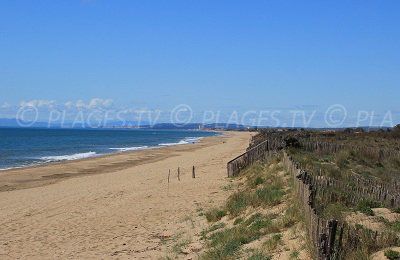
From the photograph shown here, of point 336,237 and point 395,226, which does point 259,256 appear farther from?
point 395,226

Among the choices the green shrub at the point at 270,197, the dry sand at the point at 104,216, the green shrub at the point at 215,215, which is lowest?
the dry sand at the point at 104,216

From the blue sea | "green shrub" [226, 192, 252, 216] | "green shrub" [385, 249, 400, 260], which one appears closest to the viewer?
"green shrub" [385, 249, 400, 260]

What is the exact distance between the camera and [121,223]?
13.4 meters

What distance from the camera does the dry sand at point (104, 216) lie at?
35.6 ft

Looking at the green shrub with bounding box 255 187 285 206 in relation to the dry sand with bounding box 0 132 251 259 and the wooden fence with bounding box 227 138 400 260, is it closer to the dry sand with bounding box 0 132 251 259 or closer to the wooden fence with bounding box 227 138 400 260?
the wooden fence with bounding box 227 138 400 260

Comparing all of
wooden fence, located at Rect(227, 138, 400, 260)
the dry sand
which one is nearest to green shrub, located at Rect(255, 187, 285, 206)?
wooden fence, located at Rect(227, 138, 400, 260)

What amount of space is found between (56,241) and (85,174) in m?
18.3

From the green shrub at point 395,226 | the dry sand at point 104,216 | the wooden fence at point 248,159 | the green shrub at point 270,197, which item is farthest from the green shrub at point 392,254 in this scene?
the wooden fence at point 248,159

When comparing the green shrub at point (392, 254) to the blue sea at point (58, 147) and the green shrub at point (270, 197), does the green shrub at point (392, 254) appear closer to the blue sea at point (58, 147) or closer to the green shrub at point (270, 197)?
the green shrub at point (270, 197)

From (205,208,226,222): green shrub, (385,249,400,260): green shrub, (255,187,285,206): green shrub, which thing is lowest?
(205,208,226,222): green shrub

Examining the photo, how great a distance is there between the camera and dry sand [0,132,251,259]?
10.9 meters

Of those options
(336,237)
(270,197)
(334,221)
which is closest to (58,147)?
(270,197)

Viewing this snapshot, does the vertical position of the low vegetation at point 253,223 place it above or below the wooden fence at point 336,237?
below

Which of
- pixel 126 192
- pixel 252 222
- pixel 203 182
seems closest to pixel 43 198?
pixel 126 192
